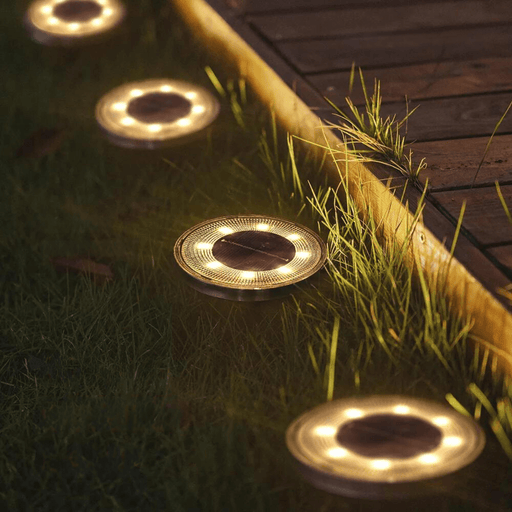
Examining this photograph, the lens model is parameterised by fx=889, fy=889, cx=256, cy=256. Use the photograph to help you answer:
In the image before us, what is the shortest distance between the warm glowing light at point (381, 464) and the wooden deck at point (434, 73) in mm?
408

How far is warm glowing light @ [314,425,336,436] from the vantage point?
1.61 m

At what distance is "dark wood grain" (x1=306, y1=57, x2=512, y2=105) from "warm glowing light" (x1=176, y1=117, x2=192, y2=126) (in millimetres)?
412

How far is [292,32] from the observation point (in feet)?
10.3

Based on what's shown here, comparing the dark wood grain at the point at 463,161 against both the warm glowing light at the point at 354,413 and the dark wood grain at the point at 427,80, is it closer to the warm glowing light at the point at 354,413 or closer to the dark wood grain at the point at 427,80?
the dark wood grain at the point at 427,80

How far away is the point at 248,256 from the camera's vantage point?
2.14 m

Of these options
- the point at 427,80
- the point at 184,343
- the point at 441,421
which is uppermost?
the point at 427,80

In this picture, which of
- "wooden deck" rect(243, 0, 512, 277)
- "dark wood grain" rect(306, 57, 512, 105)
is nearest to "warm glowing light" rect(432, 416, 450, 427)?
"wooden deck" rect(243, 0, 512, 277)

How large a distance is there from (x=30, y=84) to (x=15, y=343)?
5.07ft

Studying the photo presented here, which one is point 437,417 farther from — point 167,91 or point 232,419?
point 167,91

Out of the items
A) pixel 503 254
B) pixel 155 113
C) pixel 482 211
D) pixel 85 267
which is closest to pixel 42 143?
pixel 155 113

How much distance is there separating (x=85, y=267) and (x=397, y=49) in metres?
1.32

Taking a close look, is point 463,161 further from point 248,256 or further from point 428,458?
point 428,458

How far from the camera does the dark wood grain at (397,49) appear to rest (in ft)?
9.61

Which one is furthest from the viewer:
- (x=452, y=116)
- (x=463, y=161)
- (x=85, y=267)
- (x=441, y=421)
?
(x=452, y=116)
